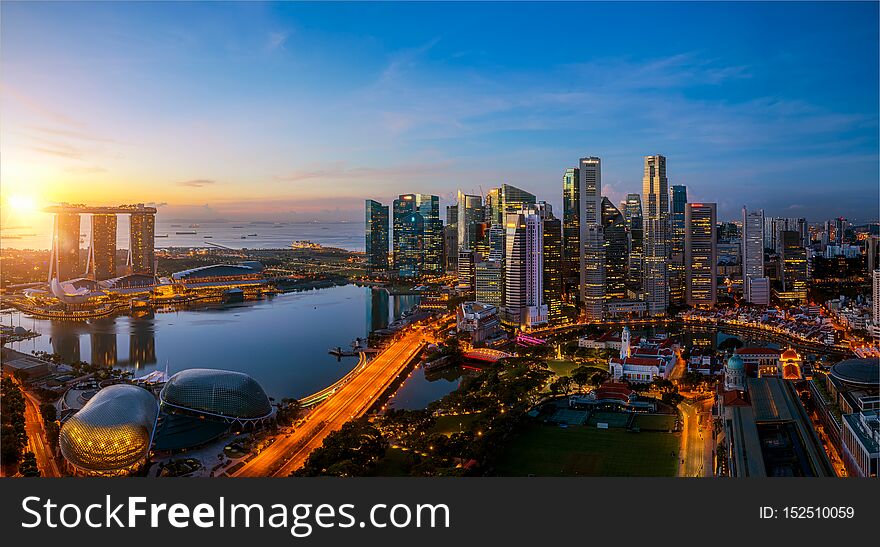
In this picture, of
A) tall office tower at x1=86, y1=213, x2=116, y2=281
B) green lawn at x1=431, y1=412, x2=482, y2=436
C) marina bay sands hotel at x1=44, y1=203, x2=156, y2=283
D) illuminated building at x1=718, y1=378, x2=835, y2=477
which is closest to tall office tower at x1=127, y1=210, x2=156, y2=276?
marina bay sands hotel at x1=44, y1=203, x2=156, y2=283

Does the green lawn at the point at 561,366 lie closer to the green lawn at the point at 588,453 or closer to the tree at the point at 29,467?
the green lawn at the point at 588,453

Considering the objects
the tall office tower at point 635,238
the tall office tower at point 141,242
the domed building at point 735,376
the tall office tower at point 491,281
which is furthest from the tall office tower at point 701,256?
the tall office tower at point 141,242

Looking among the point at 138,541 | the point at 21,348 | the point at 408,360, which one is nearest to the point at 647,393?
the point at 408,360

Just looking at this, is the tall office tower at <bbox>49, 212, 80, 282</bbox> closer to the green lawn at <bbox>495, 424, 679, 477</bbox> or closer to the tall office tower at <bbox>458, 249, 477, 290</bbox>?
the tall office tower at <bbox>458, 249, 477, 290</bbox>

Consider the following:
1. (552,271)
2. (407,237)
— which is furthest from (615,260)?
(407,237)

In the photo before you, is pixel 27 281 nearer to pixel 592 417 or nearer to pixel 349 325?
pixel 349 325

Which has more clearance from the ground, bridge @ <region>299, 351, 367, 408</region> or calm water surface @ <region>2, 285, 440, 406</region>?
calm water surface @ <region>2, 285, 440, 406</region>
